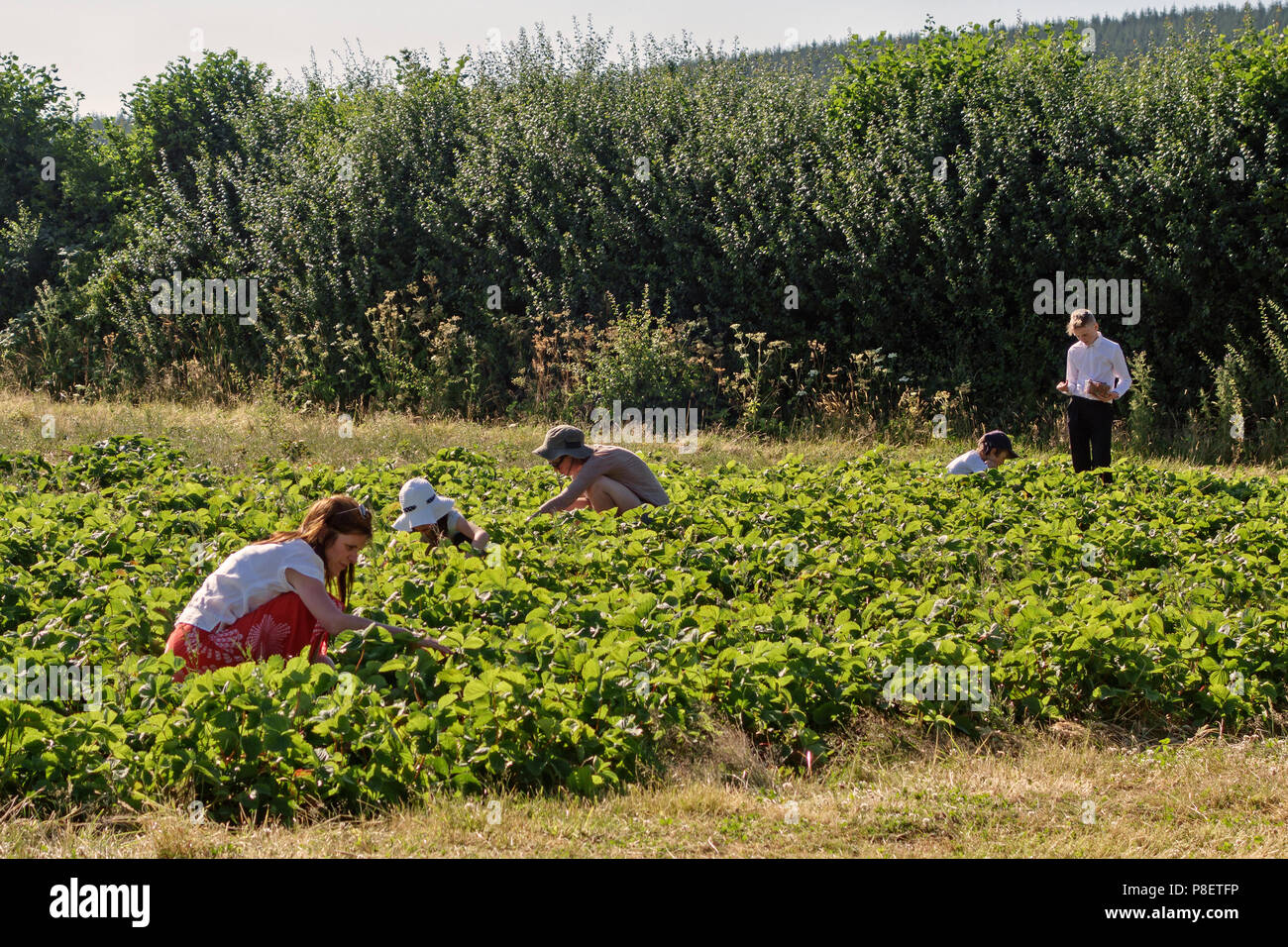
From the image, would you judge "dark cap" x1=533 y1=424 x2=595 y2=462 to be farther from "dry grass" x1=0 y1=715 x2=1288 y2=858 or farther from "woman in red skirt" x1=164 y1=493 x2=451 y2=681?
"dry grass" x1=0 y1=715 x2=1288 y2=858

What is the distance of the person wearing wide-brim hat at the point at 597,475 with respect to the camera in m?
8.57

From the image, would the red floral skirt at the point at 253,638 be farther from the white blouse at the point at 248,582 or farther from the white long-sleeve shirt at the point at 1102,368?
the white long-sleeve shirt at the point at 1102,368

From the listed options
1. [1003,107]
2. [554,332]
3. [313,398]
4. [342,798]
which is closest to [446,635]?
[342,798]

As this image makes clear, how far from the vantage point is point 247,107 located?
2119 cm

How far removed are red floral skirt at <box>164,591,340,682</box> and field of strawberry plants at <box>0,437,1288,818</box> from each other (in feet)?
0.89

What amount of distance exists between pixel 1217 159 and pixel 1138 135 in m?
0.89

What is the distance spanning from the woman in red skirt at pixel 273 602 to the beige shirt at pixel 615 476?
3.02m

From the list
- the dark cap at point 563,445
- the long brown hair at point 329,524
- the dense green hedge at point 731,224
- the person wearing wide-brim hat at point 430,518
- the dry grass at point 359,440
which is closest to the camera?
the long brown hair at point 329,524

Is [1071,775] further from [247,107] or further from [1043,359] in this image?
[247,107]

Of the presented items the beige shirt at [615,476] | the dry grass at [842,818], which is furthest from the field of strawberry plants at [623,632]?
the beige shirt at [615,476]

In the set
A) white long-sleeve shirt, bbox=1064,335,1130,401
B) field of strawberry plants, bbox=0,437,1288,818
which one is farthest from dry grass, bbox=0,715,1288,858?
white long-sleeve shirt, bbox=1064,335,1130,401

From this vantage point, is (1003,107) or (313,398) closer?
(1003,107)

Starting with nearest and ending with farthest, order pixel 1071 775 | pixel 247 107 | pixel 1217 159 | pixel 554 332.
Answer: pixel 1071 775, pixel 1217 159, pixel 554 332, pixel 247 107

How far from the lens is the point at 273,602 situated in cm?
544
